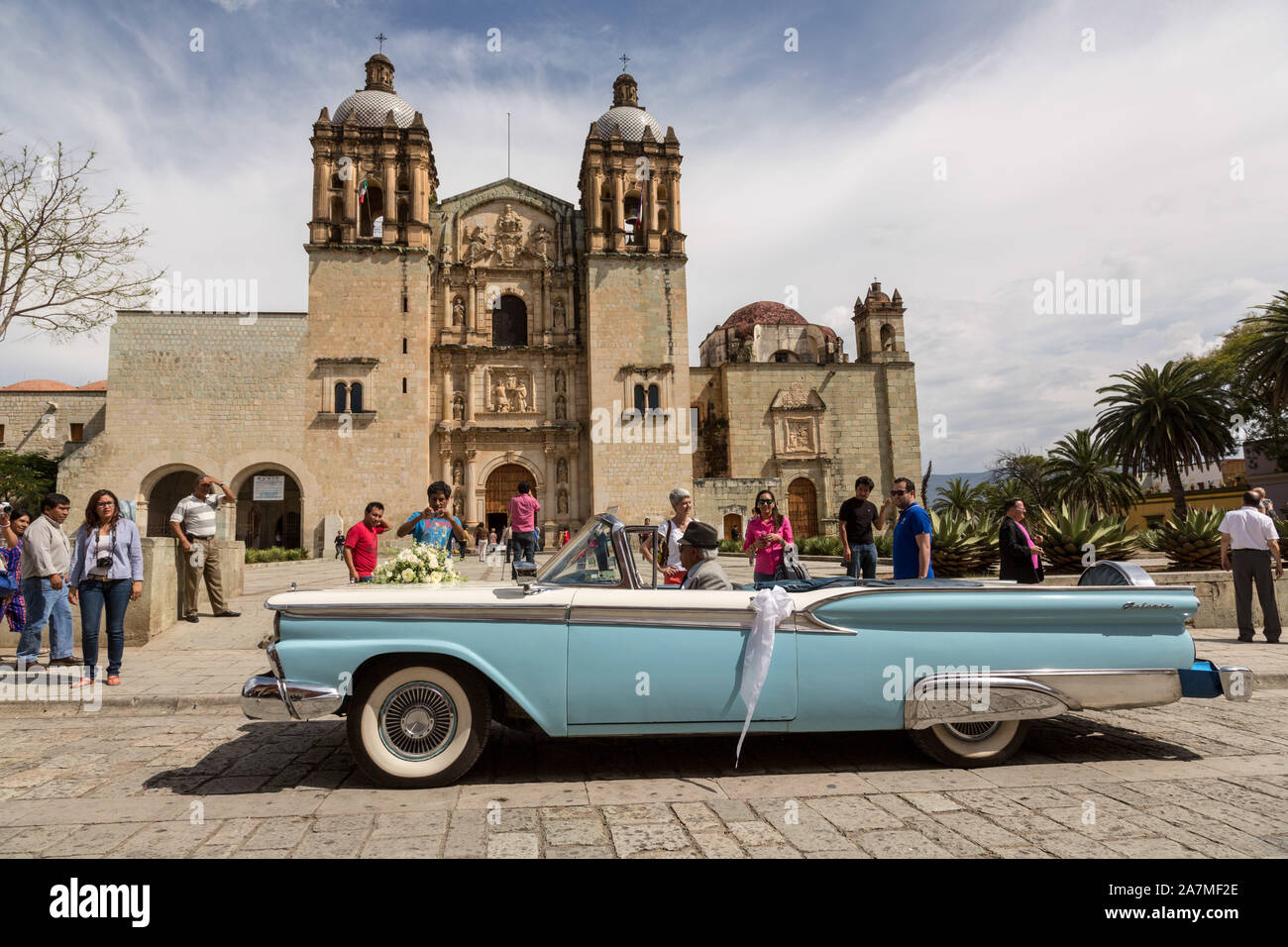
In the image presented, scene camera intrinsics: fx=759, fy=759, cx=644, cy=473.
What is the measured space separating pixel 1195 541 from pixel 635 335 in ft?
70.8

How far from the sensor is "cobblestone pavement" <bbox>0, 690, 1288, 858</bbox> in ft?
9.84

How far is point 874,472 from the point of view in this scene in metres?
33.5

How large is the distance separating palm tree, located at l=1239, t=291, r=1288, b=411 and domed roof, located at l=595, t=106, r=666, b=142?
23360 mm

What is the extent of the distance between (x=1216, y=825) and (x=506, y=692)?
10.1 ft

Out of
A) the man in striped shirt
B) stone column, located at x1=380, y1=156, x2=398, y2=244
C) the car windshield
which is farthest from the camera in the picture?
stone column, located at x1=380, y1=156, x2=398, y2=244

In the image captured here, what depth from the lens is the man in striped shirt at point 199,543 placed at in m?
9.10

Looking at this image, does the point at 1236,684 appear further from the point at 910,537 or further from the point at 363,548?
the point at 363,548

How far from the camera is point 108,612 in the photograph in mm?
6320

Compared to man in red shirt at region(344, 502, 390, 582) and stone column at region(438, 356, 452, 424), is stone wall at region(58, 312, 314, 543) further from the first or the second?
man in red shirt at region(344, 502, 390, 582)

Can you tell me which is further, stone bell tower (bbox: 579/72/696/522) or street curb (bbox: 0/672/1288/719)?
stone bell tower (bbox: 579/72/696/522)

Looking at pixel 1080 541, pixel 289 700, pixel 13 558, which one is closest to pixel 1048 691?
pixel 289 700

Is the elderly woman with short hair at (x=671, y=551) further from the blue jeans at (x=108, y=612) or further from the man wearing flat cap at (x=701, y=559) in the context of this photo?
the blue jeans at (x=108, y=612)

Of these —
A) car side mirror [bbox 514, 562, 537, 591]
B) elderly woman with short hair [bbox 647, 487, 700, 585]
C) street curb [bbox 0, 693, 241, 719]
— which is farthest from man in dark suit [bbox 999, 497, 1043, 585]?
street curb [bbox 0, 693, 241, 719]

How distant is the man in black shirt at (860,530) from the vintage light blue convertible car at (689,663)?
406cm
